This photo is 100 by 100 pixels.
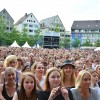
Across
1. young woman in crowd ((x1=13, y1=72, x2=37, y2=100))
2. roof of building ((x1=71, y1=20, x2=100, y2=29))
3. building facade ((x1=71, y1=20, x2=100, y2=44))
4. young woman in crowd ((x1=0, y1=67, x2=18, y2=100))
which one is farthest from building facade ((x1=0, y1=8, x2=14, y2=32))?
young woman in crowd ((x1=13, y1=72, x2=37, y2=100))

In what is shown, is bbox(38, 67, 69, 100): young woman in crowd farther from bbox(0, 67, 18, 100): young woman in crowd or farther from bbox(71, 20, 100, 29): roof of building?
bbox(71, 20, 100, 29): roof of building

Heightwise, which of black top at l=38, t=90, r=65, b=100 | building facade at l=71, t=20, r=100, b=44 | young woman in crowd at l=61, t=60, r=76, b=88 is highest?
building facade at l=71, t=20, r=100, b=44

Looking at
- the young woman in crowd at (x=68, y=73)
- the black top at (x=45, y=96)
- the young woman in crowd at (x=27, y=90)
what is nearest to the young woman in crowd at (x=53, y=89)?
the black top at (x=45, y=96)

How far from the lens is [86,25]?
137000 mm

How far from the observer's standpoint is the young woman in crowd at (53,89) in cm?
432

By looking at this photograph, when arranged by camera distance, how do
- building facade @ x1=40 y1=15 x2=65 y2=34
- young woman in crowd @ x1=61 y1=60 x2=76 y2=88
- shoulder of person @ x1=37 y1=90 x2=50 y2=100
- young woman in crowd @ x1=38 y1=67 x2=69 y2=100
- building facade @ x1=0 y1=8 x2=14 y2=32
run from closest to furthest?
young woman in crowd @ x1=38 y1=67 x2=69 y2=100 → shoulder of person @ x1=37 y1=90 x2=50 y2=100 → young woman in crowd @ x1=61 y1=60 x2=76 y2=88 → building facade @ x1=0 y1=8 x2=14 y2=32 → building facade @ x1=40 y1=15 x2=65 y2=34

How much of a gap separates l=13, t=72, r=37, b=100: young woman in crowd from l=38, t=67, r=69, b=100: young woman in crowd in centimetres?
14

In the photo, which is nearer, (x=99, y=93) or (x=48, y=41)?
(x=99, y=93)

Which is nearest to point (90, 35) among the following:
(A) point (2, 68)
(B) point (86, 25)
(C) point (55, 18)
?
(B) point (86, 25)

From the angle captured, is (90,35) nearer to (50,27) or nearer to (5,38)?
(50,27)

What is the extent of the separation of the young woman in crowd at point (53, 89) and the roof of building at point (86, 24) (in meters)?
133

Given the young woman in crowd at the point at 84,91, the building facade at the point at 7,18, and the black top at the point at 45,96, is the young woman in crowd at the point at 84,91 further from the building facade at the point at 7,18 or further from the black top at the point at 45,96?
the building facade at the point at 7,18

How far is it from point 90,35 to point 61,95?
445ft

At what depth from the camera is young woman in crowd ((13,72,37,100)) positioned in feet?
14.7
